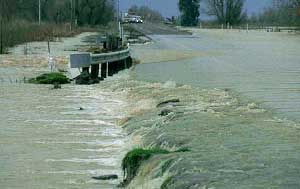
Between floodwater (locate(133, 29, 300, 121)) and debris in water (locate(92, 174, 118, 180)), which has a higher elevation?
debris in water (locate(92, 174, 118, 180))

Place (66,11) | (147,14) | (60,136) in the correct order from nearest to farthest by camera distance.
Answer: (60,136) < (66,11) < (147,14)

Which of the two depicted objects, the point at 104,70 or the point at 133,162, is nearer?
the point at 133,162

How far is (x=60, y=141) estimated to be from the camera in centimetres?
1394

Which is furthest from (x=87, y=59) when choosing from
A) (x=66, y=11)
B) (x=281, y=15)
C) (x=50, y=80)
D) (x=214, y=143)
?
(x=66, y=11)

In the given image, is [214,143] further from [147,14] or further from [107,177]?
[147,14]

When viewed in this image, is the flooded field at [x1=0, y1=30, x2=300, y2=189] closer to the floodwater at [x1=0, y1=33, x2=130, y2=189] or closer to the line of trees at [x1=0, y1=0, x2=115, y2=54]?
the floodwater at [x1=0, y1=33, x2=130, y2=189]

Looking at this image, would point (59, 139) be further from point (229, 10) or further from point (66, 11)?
point (229, 10)

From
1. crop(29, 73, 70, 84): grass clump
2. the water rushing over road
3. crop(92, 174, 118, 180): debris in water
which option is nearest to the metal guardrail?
crop(29, 73, 70, 84): grass clump

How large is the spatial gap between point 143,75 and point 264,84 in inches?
272

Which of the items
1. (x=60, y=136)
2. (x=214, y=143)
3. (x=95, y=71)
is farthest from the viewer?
(x=95, y=71)

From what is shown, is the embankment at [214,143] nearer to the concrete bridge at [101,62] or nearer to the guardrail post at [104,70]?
the concrete bridge at [101,62]

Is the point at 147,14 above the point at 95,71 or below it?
below

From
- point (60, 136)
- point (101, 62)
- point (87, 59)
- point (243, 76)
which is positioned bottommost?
point (243, 76)

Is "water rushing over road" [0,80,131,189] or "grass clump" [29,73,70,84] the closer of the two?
"water rushing over road" [0,80,131,189]
